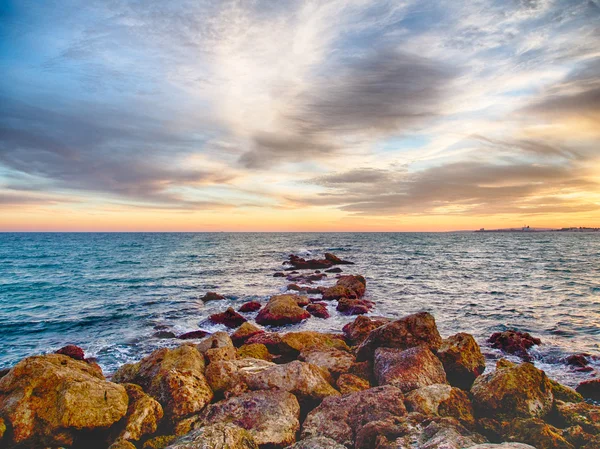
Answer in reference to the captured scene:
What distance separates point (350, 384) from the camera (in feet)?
31.7

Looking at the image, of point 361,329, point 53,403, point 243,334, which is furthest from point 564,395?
point 53,403

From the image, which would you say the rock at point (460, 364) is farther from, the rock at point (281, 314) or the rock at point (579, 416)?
the rock at point (281, 314)

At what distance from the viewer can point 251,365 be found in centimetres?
1045

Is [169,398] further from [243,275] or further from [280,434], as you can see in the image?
[243,275]

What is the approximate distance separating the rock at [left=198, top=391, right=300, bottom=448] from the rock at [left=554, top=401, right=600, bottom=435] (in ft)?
19.3

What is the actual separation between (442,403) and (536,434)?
1767 mm

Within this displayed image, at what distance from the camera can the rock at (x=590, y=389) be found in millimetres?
10309

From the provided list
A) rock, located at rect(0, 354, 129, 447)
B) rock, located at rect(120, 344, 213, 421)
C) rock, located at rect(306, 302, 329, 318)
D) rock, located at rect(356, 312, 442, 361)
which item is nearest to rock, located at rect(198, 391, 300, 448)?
rock, located at rect(120, 344, 213, 421)

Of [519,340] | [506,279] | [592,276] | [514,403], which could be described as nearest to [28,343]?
[514,403]

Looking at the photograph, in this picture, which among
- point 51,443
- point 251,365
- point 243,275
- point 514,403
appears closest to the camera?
point 51,443

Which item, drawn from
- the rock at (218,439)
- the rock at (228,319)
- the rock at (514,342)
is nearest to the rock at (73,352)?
the rock at (228,319)

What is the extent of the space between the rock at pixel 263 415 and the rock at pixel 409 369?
9.03 feet

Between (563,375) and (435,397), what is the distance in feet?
25.6

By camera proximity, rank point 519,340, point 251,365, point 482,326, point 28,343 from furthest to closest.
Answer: point 482,326 < point 28,343 < point 519,340 < point 251,365
